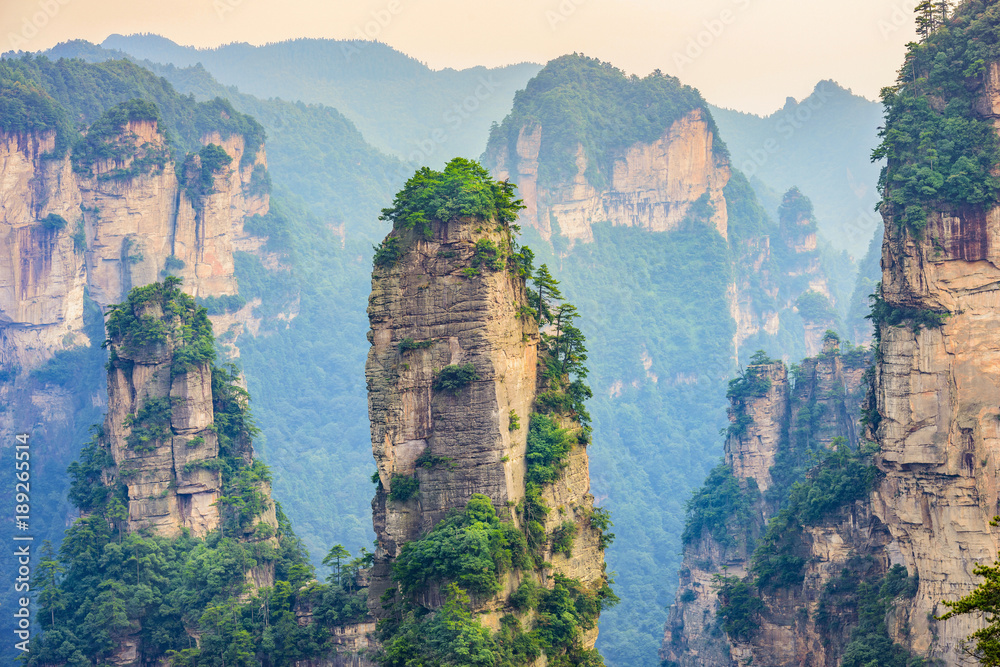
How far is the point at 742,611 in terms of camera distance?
5750 centimetres

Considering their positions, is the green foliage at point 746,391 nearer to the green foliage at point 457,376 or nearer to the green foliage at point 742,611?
the green foliage at point 742,611

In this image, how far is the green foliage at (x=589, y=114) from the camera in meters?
122

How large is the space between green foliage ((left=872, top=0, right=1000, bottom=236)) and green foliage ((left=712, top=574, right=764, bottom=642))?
1985 centimetres

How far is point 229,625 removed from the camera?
51.2m

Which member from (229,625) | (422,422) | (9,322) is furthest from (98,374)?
(422,422)

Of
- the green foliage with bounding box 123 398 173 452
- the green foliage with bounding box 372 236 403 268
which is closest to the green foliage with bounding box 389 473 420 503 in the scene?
the green foliage with bounding box 372 236 403 268

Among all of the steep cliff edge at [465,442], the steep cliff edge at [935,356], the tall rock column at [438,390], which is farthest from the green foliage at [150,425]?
the steep cliff edge at [935,356]

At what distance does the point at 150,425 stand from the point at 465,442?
77.6 ft

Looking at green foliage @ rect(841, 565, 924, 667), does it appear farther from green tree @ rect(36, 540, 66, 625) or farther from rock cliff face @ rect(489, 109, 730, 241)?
rock cliff face @ rect(489, 109, 730, 241)

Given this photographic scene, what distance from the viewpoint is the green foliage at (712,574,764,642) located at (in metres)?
56.8

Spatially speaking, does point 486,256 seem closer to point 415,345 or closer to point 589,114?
point 415,345

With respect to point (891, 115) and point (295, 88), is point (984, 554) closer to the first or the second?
point (891, 115)

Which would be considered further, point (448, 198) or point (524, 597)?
point (448, 198)

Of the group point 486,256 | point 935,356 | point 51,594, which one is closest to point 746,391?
point 935,356
